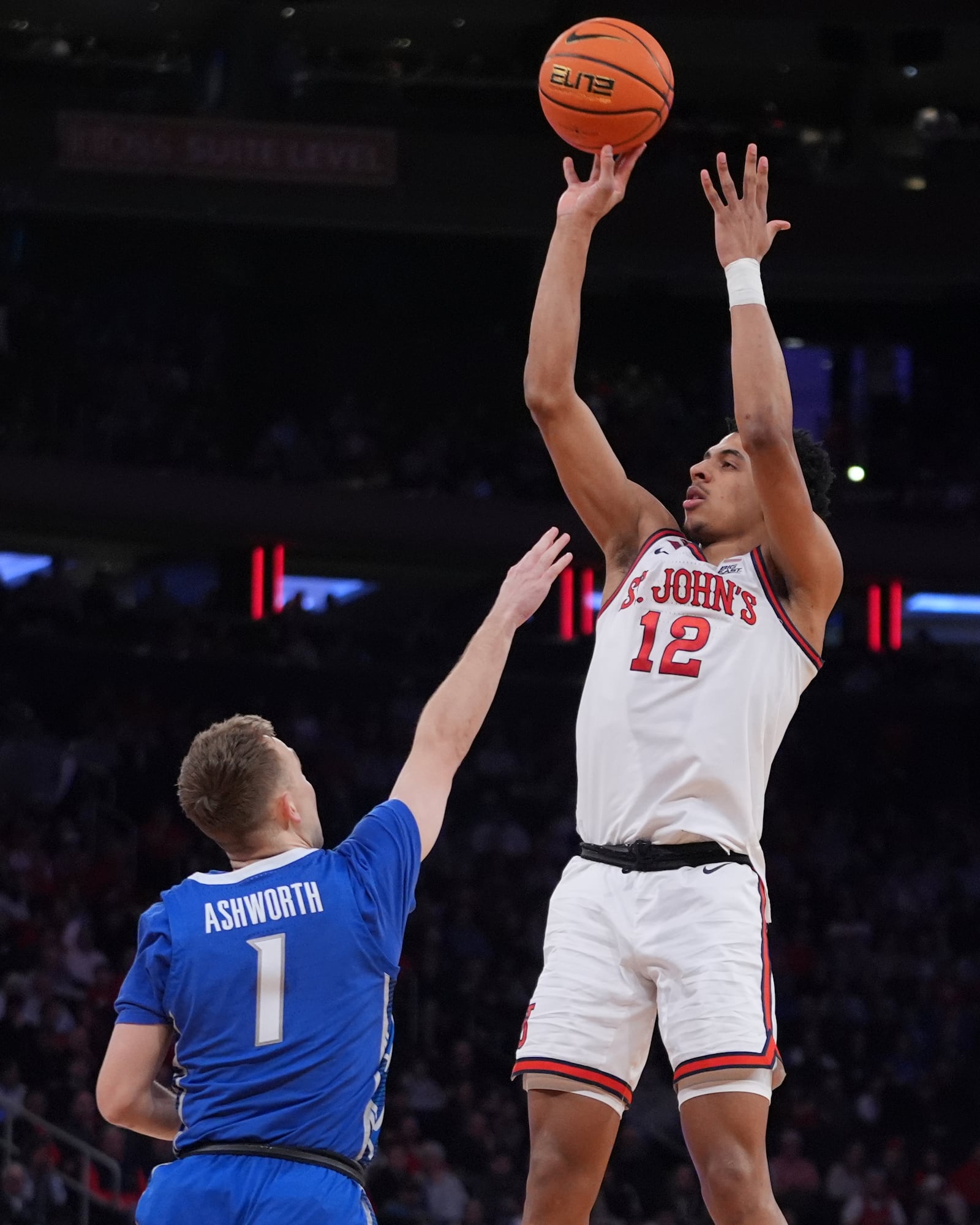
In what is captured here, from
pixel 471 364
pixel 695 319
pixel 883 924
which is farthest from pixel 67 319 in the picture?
pixel 883 924

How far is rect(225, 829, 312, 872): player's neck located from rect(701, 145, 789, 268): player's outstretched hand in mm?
2352

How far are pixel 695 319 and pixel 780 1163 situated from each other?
13707mm

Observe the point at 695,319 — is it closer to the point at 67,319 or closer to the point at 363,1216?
the point at 67,319

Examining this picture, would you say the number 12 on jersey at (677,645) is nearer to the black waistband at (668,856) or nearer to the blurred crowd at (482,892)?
the black waistband at (668,856)

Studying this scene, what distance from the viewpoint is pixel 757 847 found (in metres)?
5.06

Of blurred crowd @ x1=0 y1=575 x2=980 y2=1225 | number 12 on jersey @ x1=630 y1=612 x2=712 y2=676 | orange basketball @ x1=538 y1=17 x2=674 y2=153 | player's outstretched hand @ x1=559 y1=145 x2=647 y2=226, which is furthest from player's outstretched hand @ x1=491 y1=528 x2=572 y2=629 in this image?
blurred crowd @ x1=0 y1=575 x2=980 y2=1225

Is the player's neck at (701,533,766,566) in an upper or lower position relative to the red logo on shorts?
upper

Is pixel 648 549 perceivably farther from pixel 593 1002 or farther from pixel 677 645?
pixel 593 1002

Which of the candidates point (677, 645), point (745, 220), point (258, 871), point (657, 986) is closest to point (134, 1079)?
point (258, 871)

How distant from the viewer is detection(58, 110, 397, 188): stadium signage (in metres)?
21.7

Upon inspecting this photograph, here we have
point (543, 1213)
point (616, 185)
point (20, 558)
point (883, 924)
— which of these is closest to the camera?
point (543, 1213)

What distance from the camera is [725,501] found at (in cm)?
529

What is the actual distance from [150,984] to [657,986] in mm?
1648

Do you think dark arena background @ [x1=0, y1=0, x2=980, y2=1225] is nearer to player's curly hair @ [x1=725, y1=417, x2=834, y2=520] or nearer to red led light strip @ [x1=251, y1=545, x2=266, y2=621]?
red led light strip @ [x1=251, y1=545, x2=266, y2=621]
